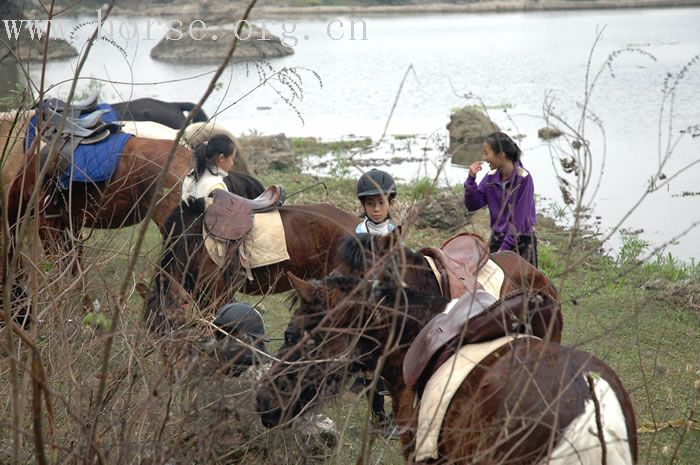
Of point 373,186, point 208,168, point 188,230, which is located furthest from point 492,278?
point 208,168

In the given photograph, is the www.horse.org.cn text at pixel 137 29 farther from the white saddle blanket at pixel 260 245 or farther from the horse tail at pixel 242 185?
the white saddle blanket at pixel 260 245

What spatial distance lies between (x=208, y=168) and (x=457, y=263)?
230 cm

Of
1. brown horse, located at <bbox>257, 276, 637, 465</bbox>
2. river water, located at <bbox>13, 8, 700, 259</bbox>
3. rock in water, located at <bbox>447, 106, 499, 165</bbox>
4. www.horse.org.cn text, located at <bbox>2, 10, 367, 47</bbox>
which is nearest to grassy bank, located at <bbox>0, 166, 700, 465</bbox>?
brown horse, located at <bbox>257, 276, 637, 465</bbox>

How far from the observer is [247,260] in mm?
5203

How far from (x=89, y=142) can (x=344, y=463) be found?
3.32 metres

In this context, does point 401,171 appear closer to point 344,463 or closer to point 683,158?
point 683,158

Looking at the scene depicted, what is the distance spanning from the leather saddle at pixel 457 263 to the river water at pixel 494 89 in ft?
6.86

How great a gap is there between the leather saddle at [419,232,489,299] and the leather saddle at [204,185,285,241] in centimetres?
159

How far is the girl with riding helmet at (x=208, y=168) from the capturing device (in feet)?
18.0

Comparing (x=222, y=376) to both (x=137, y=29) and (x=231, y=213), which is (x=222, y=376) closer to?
(x=137, y=29)

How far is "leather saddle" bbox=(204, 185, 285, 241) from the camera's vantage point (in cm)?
513

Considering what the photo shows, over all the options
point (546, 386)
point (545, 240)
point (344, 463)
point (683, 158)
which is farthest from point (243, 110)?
point (546, 386)

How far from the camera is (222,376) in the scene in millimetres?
2635

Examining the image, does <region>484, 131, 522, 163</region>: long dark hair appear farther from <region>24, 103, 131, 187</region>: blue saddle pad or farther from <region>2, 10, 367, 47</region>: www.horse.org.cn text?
<region>24, 103, 131, 187</region>: blue saddle pad
